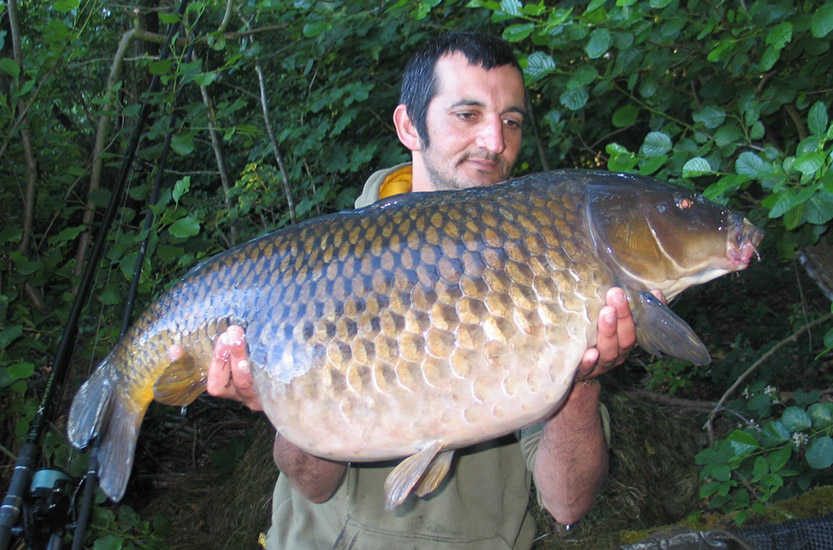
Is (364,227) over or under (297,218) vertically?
under

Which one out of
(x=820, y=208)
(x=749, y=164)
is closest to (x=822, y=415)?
(x=820, y=208)

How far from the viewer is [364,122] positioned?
3746mm

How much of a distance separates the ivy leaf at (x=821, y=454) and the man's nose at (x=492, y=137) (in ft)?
3.44

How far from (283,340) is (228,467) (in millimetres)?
2569

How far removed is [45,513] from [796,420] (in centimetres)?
174

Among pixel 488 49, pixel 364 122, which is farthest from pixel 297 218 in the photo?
pixel 488 49

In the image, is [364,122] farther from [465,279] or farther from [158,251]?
[465,279]

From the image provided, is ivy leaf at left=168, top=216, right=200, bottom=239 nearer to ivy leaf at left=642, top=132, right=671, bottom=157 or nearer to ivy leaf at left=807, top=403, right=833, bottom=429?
ivy leaf at left=642, top=132, right=671, bottom=157

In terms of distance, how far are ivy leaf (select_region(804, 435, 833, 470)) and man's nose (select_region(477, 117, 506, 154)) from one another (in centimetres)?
105

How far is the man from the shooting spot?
5.03ft

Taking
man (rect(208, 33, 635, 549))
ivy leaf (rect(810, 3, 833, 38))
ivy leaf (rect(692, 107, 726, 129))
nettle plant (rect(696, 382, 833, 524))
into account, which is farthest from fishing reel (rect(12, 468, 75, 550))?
ivy leaf (rect(810, 3, 833, 38))

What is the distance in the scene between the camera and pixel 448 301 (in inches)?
45.4

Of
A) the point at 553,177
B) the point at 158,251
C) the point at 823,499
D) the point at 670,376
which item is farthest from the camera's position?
the point at 670,376

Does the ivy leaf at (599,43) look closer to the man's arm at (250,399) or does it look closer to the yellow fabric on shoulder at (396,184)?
the yellow fabric on shoulder at (396,184)
